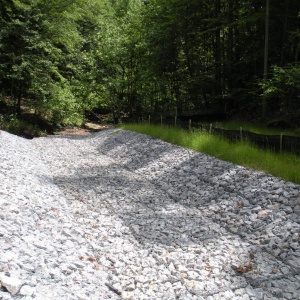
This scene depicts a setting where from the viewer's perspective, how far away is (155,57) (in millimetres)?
18188

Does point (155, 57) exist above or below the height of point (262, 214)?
above

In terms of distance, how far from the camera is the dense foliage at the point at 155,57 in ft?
48.9

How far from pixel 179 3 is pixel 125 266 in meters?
16.2

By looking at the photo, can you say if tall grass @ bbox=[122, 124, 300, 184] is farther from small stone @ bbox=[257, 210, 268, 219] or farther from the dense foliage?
the dense foliage

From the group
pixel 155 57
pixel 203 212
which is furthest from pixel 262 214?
pixel 155 57

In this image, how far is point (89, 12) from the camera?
21.9 meters

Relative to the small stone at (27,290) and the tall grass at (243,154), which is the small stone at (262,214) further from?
the small stone at (27,290)

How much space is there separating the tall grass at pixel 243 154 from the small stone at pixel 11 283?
4725 millimetres

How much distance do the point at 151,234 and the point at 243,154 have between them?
3.59 meters

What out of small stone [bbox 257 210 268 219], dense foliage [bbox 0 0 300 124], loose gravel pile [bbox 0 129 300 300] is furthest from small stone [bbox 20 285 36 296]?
dense foliage [bbox 0 0 300 124]

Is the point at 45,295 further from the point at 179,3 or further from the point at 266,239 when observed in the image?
the point at 179,3

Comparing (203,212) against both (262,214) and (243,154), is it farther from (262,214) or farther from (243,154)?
(243,154)

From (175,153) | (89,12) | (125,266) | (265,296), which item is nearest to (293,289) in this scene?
(265,296)

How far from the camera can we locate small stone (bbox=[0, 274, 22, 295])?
241cm
